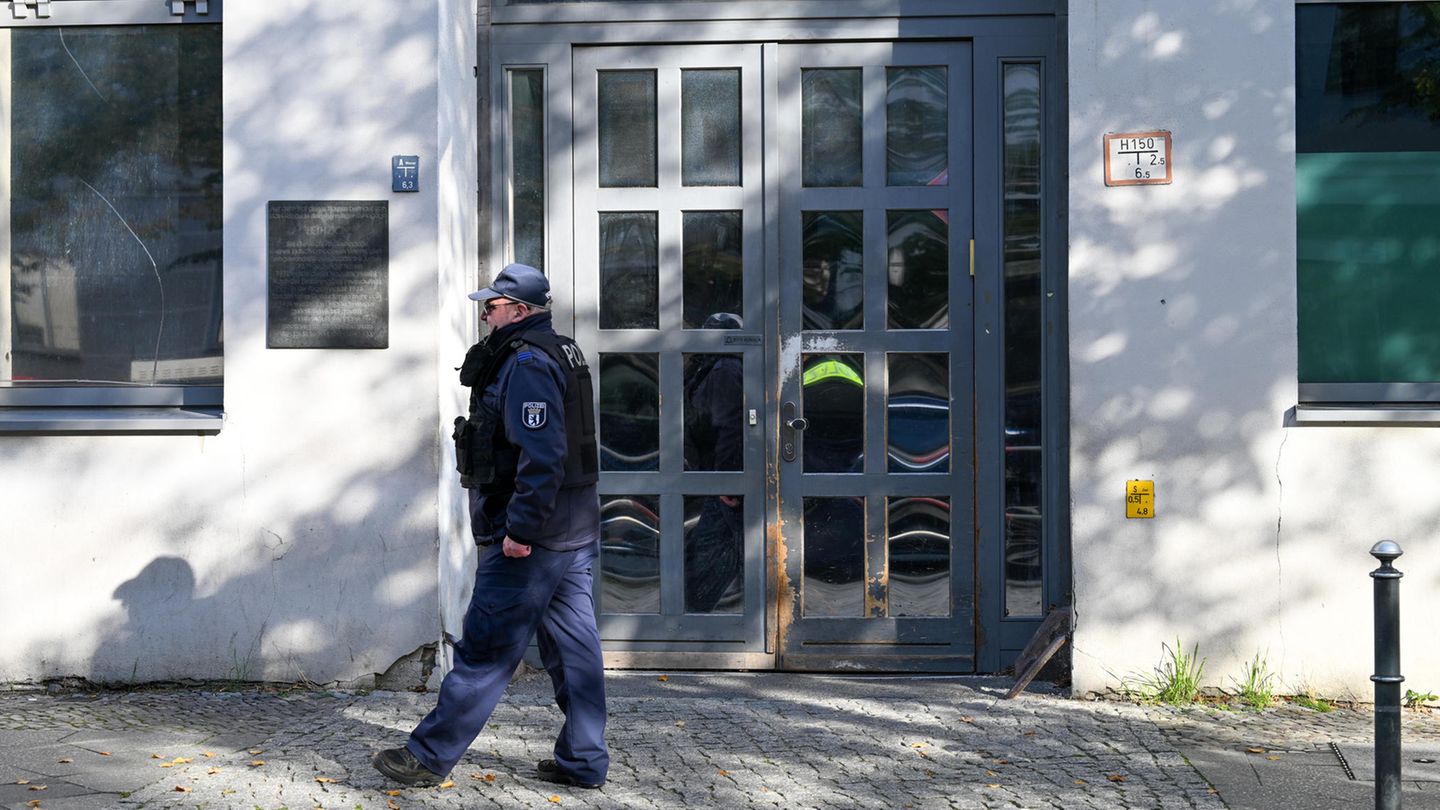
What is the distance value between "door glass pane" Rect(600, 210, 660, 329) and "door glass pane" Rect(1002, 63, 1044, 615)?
1.74m

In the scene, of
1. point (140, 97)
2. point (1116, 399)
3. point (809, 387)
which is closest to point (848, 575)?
point (809, 387)

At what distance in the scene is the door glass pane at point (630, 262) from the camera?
7.53 meters

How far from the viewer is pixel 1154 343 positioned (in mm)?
6871

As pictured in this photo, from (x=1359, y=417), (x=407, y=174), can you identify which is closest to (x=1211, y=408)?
(x=1359, y=417)

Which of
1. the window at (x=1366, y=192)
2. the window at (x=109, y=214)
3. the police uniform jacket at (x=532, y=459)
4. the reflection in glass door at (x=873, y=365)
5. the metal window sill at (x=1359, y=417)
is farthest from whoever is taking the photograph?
the reflection in glass door at (x=873, y=365)

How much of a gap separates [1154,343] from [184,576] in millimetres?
4598

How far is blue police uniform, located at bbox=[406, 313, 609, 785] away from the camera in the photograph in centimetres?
523

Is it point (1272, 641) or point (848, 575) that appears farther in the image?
point (848, 575)

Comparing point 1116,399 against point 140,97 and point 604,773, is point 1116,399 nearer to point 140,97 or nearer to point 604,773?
point 604,773

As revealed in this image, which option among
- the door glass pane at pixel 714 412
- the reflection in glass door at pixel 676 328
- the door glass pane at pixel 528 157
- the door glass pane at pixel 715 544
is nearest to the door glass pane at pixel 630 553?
the reflection in glass door at pixel 676 328

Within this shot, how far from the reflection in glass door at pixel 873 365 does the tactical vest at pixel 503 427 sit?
2.16 meters

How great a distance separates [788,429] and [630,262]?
3.75ft

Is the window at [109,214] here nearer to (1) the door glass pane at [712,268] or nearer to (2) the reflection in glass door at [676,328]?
→ (2) the reflection in glass door at [676,328]

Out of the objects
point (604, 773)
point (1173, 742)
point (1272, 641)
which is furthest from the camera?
point (1272, 641)
